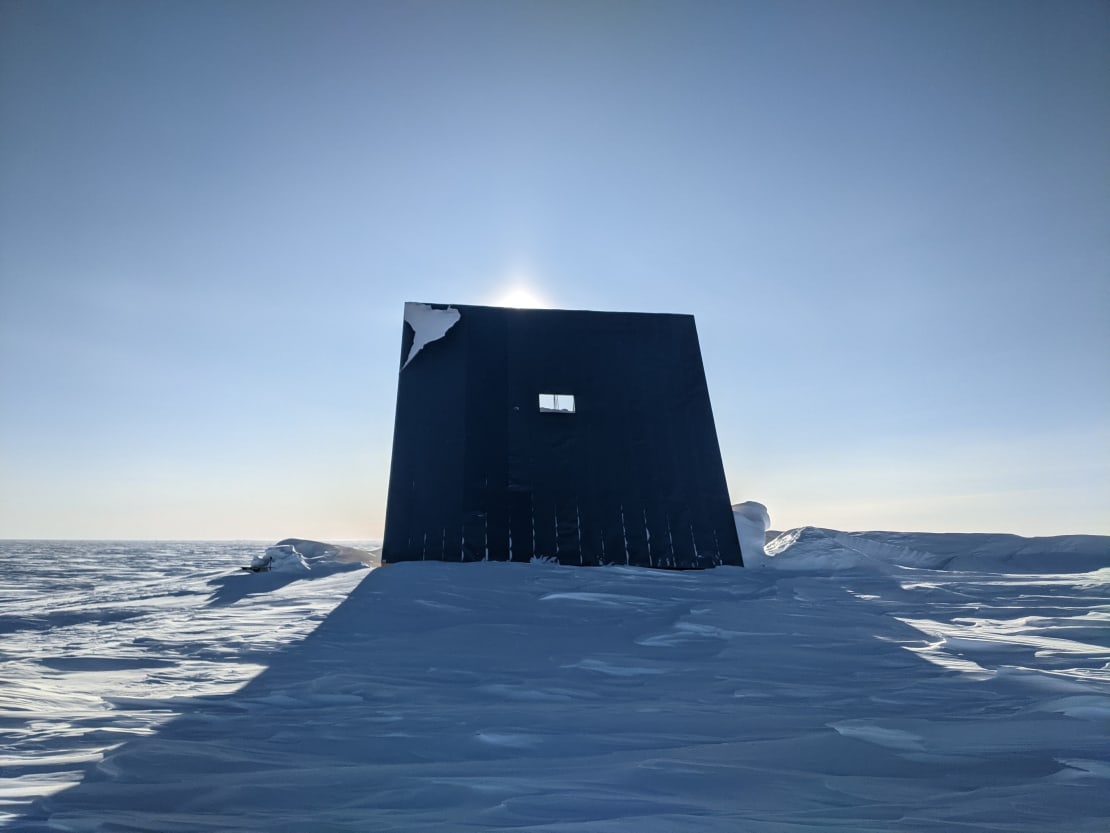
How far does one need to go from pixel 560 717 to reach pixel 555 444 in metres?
7.28

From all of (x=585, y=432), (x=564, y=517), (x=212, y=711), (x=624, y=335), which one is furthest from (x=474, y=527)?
(x=212, y=711)

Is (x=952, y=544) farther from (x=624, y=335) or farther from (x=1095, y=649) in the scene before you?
(x=1095, y=649)

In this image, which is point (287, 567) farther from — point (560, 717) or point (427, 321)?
point (560, 717)

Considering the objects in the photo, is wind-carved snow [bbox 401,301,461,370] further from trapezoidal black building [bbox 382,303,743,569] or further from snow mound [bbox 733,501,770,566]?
snow mound [bbox 733,501,770,566]

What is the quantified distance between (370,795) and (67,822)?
2.60ft

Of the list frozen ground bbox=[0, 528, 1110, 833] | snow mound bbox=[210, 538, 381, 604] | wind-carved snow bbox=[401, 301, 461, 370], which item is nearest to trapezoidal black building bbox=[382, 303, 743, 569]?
wind-carved snow bbox=[401, 301, 461, 370]

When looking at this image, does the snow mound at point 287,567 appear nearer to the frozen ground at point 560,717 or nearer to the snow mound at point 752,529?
the frozen ground at point 560,717

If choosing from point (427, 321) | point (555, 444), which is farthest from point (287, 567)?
point (427, 321)

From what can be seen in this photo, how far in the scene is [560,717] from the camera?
258cm

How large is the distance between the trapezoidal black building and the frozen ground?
3.32m

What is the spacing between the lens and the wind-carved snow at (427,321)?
10.5 metres

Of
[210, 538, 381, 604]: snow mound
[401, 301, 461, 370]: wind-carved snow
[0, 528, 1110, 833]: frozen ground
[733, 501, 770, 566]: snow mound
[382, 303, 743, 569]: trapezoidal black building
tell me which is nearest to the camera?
[0, 528, 1110, 833]: frozen ground

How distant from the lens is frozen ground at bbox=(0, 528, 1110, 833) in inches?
69.3

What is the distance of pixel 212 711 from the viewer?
2.71 meters
